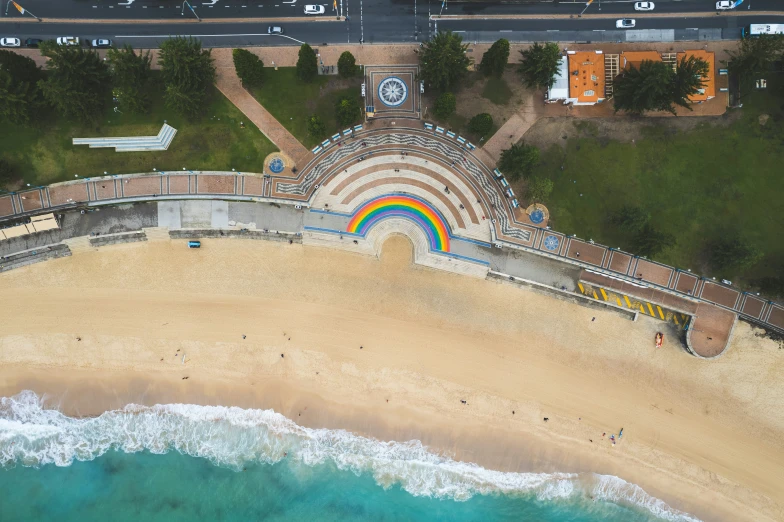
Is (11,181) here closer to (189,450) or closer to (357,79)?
(189,450)

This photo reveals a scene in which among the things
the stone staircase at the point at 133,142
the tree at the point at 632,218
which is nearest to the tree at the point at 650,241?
the tree at the point at 632,218

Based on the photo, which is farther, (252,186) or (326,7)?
(326,7)

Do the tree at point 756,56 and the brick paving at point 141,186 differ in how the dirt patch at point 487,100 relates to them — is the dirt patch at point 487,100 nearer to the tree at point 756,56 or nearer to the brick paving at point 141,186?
the tree at point 756,56

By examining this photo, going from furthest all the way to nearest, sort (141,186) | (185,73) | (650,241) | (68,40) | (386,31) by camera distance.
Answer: (386,31)
(141,186)
(68,40)
(650,241)
(185,73)

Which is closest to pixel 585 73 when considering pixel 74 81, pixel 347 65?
pixel 347 65

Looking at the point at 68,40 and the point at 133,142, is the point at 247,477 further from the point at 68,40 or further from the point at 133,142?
the point at 68,40
